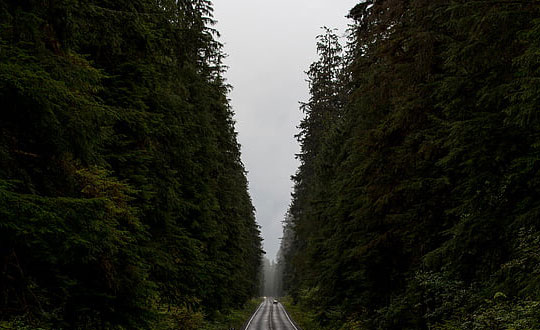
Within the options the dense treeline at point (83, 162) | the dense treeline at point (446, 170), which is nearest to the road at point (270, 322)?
the dense treeline at point (446, 170)

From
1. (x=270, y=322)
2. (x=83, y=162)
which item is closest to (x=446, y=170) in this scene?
(x=83, y=162)

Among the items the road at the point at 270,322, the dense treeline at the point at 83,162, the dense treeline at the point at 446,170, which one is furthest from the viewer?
the road at the point at 270,322

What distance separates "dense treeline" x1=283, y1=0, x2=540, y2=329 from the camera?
702 cm

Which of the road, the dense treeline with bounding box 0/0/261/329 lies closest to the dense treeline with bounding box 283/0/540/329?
the dense treeline with bounding box 0/0/261/329

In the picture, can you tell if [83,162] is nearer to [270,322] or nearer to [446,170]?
[446,170]

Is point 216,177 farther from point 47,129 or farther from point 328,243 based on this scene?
point 47,129

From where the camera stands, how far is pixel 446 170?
875 cm

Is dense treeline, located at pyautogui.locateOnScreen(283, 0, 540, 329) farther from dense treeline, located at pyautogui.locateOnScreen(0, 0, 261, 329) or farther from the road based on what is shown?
the road

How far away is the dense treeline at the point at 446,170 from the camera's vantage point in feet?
23.0

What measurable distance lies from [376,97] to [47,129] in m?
8.54

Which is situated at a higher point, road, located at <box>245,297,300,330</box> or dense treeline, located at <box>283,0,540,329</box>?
dense treeline, located at <box>283,0,540,329</box>

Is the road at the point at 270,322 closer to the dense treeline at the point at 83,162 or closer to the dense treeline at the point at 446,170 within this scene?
the dense treeline at the point at 446,170

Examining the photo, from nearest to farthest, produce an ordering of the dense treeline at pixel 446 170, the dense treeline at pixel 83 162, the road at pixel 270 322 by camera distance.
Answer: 1. the dense treeline at pixel 83 162
2. the dense treeline at pixel 446 170
3. the road at pixel 270 322

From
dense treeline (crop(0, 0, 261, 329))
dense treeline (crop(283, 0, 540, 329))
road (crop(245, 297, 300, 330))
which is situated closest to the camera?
dense treeline (crop(0, 0, 261, 329))
